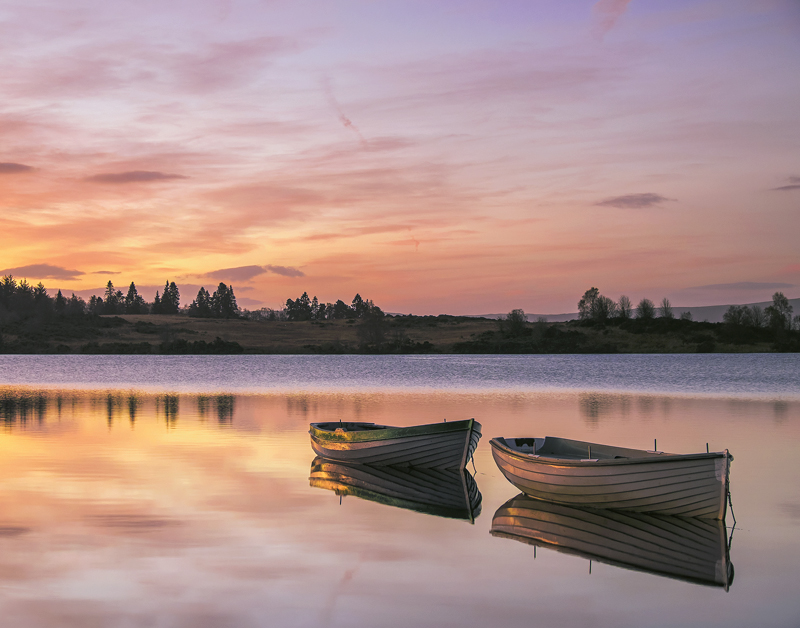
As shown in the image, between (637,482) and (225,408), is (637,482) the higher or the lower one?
the higher one

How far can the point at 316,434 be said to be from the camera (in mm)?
23438

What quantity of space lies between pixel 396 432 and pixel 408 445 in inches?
19.6

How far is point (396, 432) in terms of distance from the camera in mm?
21344

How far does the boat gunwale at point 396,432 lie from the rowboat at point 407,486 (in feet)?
2.60

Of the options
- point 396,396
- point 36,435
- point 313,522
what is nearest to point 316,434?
point 313,522

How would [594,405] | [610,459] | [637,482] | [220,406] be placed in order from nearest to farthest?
[637,482]
[610,459]
[220,406]
[594,405]

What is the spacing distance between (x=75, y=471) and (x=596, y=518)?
45.2 ft

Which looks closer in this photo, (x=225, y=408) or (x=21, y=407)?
(x=225, y=408)

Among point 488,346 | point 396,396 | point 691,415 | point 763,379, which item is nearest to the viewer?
point 691,415

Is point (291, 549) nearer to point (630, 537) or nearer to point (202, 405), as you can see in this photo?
point (630, 537)

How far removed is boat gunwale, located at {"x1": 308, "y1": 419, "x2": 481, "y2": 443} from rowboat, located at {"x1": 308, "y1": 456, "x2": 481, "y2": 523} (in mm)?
792

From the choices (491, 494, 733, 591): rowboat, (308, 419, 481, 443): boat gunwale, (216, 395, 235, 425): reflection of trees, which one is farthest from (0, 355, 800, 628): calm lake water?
(216, 395, 235, 425): reflection of trees

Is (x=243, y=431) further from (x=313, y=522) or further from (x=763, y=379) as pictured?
(x=763, y=379)

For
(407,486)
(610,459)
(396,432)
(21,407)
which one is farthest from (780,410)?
(21,407)
